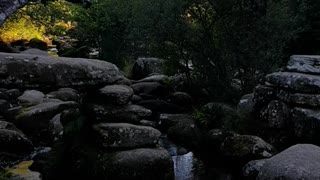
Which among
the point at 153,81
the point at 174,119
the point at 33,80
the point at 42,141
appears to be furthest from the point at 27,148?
the point at 153,81

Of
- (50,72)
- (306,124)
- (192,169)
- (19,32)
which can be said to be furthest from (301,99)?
(19,32)

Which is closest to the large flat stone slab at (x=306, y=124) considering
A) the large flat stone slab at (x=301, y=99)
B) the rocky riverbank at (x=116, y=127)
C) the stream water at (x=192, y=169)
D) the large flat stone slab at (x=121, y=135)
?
the rocky riverbank at (x=116, y=127)

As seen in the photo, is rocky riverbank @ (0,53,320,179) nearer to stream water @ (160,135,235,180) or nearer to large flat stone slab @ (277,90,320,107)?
large flat stone slab @ (277,90,320,107)

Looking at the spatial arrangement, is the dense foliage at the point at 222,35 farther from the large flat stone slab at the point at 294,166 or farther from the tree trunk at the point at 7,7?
the large flat stone slab at the point at 294,166

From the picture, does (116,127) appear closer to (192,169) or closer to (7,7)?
(192,169)

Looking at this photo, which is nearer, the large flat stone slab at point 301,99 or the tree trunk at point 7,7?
the tree trunk at point 7,7

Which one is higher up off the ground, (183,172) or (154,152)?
(154,152)

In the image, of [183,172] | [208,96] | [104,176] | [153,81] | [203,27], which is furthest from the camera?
[153,81]

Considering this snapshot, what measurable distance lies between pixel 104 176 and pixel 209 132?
436cm

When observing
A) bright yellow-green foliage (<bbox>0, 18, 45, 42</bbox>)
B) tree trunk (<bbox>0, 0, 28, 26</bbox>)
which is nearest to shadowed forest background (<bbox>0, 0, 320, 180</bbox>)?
tree trunk (<bbox>0, 0, 28, 26</bbox>)

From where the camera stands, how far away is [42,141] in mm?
12727

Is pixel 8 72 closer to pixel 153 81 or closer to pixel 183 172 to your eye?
pixel 183 172

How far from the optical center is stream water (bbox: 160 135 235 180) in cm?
1067

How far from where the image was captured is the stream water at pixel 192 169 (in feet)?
35.0
